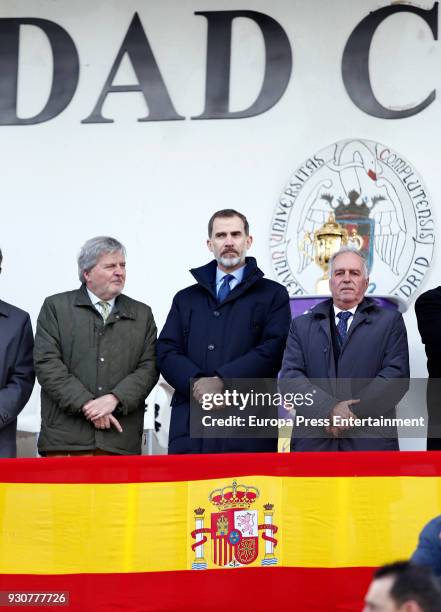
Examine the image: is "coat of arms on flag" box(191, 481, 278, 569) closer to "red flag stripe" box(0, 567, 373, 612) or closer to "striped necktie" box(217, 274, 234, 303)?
"red flag stripe" box(0, 567, 373, 612)

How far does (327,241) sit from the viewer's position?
8680mm

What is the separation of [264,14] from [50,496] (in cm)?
432

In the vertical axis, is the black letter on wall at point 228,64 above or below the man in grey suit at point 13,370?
above

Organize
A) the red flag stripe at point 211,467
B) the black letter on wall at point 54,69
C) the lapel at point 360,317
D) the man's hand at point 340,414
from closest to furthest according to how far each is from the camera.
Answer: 1. the red flag stripe at point 211,467
2. the man's hand at point 340,414
3. the lapel at point 360,317
4. the black letter on wall at point 54,69

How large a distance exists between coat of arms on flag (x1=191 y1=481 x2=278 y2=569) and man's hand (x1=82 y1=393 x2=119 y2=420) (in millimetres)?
806

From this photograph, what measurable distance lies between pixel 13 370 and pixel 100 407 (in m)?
0.62

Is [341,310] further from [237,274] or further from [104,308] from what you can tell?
[104,308]

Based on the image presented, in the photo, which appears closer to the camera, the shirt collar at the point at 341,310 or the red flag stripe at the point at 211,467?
the red flag stripe at the point at 211,467

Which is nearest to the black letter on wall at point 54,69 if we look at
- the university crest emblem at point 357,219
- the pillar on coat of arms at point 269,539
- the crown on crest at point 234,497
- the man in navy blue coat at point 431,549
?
the university crest emblem at point 357,219

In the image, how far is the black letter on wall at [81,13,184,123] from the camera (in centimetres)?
903

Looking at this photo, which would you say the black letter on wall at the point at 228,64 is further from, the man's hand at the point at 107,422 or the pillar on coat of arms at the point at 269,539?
the pillar on coat of arms at the point at 269,539

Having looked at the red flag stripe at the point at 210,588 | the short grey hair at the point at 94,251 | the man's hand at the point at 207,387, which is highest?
the short grey hair at the point at 94,251

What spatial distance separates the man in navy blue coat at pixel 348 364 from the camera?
20.2 feet

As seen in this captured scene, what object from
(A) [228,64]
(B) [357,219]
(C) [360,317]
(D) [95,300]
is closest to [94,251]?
(D) [95,300]
